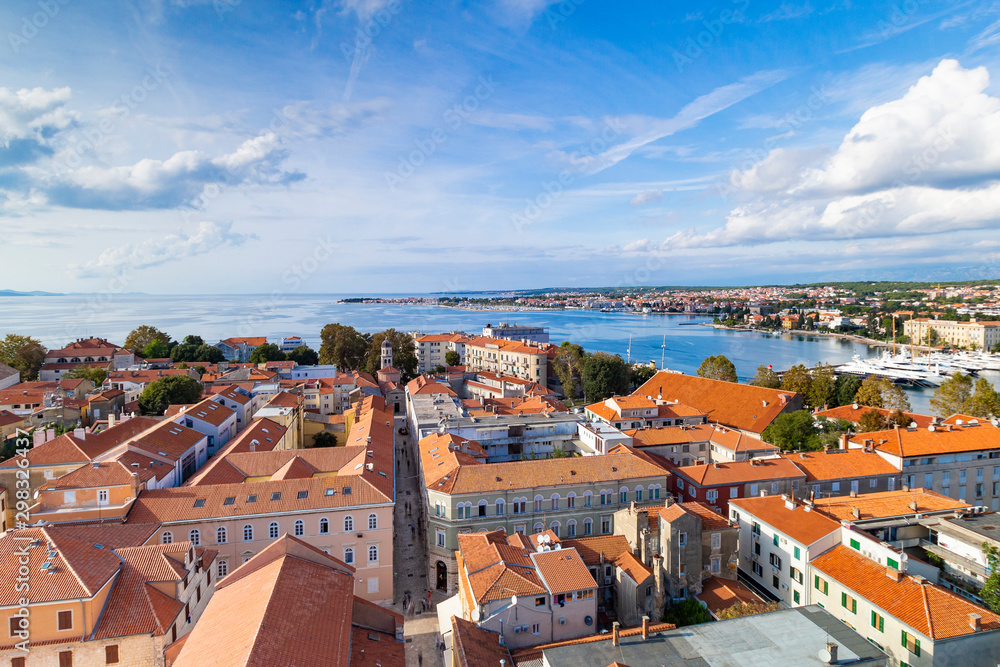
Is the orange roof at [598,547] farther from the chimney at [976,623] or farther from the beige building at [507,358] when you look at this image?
the beige building at [507,358]

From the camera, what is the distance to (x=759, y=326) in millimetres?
132250

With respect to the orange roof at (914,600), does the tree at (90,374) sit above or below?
above

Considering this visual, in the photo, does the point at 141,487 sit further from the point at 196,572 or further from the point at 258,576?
the point at 258,576

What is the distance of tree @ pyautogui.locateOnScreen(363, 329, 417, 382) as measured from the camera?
5919cm

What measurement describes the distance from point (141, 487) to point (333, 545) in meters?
7.38

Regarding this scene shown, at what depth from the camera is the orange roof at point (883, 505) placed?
62.3ft

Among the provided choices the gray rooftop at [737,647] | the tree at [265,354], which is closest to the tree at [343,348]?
the tree at [265,354]

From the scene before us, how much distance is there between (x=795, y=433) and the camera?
29828 millimetres

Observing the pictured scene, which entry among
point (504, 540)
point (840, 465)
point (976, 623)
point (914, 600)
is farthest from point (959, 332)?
point (504, 540)

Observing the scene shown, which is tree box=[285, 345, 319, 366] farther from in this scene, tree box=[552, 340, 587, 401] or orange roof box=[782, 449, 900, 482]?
orange roof box=[782, 449, 900, 482]

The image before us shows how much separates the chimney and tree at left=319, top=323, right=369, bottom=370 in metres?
59.3

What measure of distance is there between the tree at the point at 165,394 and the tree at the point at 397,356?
21840 mm

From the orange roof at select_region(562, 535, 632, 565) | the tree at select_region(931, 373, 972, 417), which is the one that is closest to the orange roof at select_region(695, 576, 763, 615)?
the orange roof at select_region(562, 535, 632, 565)

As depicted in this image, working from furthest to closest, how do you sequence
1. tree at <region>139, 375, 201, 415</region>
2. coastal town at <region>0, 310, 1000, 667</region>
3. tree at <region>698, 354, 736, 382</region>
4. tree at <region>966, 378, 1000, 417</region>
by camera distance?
tree at <region>698, 354, 736, 382</region> < tree at <region>139, 375, 201, 415</region> < tree at <region>966, 378, 1000, 417</region> < coastal town at <region>0, 310, 1000, 667</region>
